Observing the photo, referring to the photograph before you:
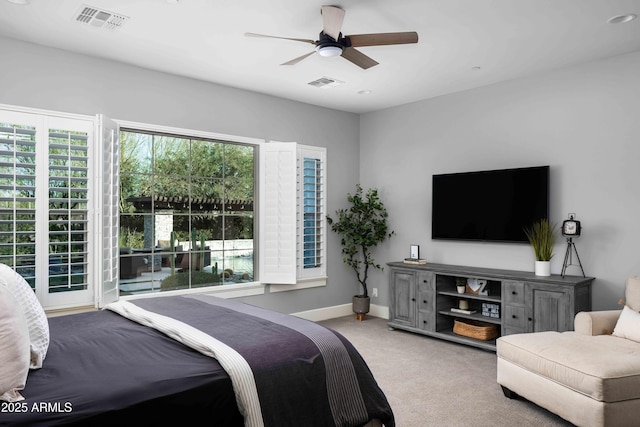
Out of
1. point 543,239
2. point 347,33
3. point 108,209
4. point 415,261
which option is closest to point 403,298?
point 415,261

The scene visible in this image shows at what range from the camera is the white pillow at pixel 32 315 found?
1.90 meters

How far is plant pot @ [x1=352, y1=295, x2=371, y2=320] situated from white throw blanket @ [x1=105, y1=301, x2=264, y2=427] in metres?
3.57

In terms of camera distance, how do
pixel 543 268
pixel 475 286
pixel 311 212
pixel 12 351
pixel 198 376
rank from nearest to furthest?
pixel 12 351 → pixel 198 376 → pixel 543 268 → pixel 475 286 → pixel 311 212

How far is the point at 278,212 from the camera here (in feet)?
16.9

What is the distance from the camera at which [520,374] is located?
10.1ft

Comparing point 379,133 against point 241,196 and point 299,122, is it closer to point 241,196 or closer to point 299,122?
point 299,122

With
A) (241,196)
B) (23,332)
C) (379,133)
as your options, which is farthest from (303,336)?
(379,133)

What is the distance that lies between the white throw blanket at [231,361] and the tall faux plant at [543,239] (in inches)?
130

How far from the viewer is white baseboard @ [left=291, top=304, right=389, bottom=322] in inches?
222

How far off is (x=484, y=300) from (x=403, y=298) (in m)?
0.91

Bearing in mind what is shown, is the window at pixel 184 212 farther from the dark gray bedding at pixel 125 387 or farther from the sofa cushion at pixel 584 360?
the sofa cushion at pixel 584 360

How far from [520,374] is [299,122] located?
148 inches

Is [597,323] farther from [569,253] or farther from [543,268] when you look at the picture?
[569,253]

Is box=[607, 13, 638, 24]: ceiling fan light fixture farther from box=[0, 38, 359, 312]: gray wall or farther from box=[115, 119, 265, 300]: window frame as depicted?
box=[115, 119, 265, 300]: window frame
